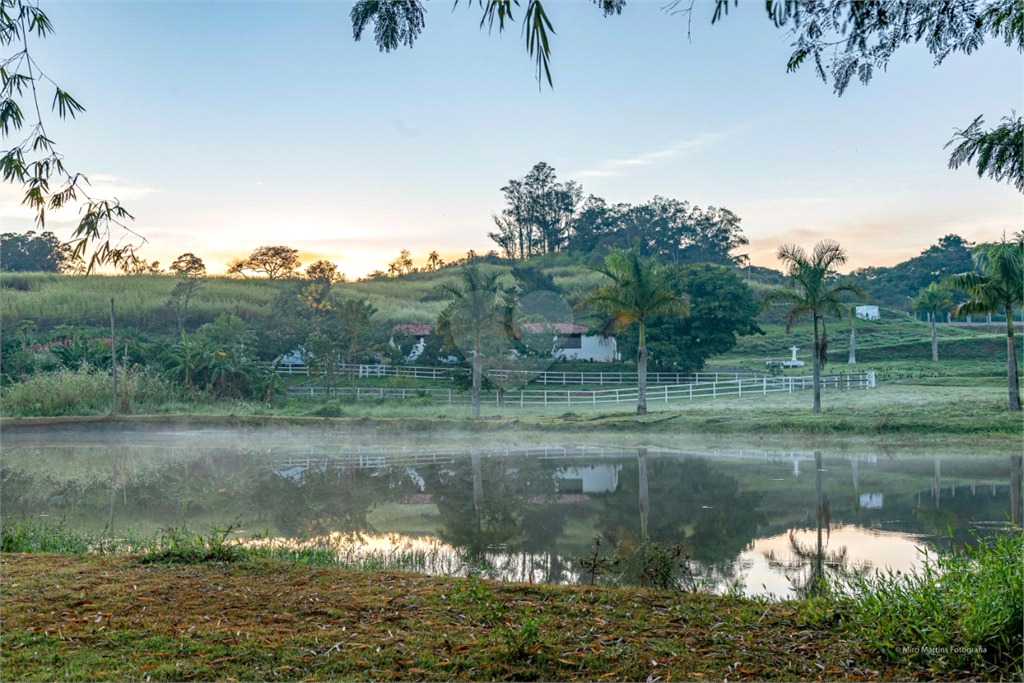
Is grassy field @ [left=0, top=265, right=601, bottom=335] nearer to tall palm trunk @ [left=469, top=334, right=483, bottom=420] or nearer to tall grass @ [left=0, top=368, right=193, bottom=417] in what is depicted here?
tall grass @ [left=0, top=368, right=193, bottom=417]

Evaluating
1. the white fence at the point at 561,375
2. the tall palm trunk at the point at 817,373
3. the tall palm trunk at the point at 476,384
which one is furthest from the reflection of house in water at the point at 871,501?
the white fence at the point at 561,375

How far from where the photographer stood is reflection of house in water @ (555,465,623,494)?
46.2 ft

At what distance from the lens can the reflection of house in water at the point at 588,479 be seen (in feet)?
46.2

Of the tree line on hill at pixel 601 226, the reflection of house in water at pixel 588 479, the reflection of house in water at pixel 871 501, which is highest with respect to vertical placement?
the tree line on hill at pixel 601 226

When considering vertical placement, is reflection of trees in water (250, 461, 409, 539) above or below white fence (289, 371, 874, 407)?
below

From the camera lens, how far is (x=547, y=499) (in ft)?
43.5

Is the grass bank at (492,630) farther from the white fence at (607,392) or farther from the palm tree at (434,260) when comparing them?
the palm tree at (434,260)

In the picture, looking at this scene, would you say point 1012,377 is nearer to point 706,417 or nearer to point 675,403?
point 706,417

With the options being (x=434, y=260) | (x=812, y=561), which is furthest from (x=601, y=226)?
(x=812, y=561)

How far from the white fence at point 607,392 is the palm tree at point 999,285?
22.2 ft

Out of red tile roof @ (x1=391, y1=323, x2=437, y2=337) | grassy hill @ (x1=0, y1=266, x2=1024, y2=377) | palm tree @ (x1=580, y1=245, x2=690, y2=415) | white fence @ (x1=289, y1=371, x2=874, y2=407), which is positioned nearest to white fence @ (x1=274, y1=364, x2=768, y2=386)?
grassy hill @ (x1=0, y1=266, x2=1024, y2=377)

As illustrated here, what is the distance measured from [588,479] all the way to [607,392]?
15.5 metres

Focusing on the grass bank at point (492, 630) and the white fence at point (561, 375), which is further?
the white fence at point (561, 375)

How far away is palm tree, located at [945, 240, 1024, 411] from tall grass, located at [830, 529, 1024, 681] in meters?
18.7
